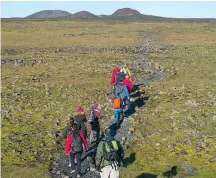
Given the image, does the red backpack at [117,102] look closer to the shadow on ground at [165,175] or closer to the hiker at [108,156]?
the shadow on ground at [165,175]

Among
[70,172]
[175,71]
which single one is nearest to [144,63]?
[175,71]

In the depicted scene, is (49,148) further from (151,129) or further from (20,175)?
(151,129)

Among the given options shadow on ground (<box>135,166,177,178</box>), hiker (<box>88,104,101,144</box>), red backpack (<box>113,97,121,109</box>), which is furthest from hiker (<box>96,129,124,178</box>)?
red backpack (<box>113,97,121,109</box>)

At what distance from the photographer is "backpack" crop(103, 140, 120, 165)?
1255cm

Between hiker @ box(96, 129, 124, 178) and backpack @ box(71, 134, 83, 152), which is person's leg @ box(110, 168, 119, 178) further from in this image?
backpack @ box(71, 134, 83, 152)

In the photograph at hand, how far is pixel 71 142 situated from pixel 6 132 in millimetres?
8357

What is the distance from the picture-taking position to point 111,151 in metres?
12.6

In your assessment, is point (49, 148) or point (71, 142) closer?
point (71, 142)

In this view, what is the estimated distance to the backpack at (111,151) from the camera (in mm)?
12555

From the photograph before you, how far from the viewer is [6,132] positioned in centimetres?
2212

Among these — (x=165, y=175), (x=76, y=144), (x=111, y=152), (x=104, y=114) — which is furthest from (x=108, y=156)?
(x=104, y=114)

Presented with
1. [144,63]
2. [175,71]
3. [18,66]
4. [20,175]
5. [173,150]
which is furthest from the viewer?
[144,63]

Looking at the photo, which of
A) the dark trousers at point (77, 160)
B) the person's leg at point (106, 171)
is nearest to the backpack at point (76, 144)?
the dark trousers at point (77, 160)

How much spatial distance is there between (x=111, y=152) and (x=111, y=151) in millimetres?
35
